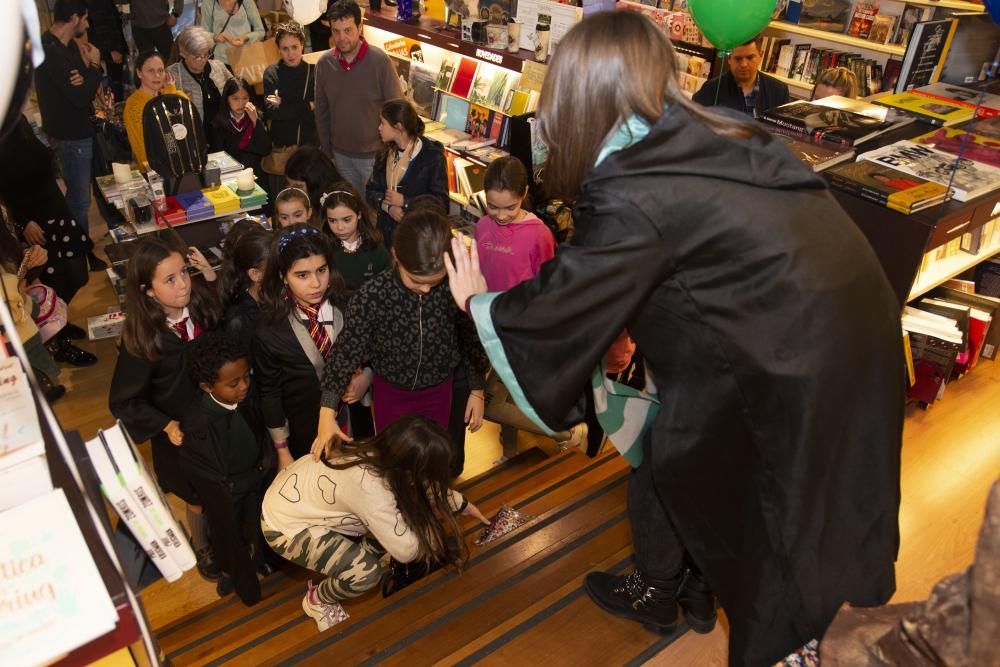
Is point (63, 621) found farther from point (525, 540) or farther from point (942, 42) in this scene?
point (942, 42)

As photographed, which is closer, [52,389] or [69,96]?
[52,389]

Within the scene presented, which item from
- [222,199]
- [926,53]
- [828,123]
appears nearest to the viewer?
[828,123]

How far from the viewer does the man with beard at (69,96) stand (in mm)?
4809

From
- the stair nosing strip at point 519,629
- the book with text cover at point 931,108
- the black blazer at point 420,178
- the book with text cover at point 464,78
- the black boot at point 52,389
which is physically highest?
the book with text cover at point 931,108

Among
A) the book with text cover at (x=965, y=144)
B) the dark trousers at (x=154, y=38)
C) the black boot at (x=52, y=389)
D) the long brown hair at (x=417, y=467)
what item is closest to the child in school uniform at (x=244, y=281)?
the long brown hair at (x=417, y=467)

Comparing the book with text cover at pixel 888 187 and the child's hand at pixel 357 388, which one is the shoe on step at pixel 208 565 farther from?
the book with text cover at pixel 888 187

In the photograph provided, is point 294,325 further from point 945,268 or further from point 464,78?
point 464,78

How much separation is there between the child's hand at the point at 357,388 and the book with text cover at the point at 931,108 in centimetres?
242

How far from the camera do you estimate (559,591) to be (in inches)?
88.7

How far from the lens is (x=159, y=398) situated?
2686mm

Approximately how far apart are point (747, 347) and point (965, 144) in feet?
6.71

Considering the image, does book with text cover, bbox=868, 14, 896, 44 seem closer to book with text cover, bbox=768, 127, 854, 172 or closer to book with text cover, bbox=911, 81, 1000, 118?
book with text cover, bbox=911, 81, 1000, 118

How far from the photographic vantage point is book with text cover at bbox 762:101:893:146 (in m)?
3.00

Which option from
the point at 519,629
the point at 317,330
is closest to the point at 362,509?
the point at 519,629
